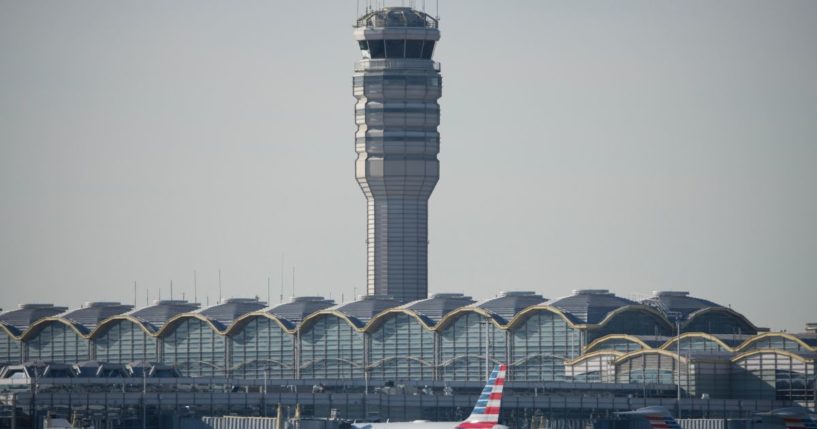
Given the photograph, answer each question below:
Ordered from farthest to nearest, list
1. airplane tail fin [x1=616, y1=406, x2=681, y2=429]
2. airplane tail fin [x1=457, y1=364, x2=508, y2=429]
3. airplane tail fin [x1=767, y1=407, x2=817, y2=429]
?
1. airplane tail fin [x1=457, y1=364, x2=508, y2=429]
2. airplane tail fin [x1=616, y1=406, x2=681, y2=429]
3. airplane tail fin [x1=767, y1=407, x2=817, y2=429]

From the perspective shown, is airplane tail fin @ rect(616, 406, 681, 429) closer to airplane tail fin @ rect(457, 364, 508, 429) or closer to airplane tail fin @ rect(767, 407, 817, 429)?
airplane tail fin @ rect(767, 407, 817, 429)

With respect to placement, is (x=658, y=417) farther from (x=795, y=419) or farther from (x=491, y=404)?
(x=491, y=404)

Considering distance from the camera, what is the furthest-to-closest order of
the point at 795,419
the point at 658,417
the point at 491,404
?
1. the point at 491,404
2. the point at 658,417
3. the point at 795,419

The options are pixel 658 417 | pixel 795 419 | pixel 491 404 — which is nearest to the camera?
pixel 795 419

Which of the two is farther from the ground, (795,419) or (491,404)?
(795,419)

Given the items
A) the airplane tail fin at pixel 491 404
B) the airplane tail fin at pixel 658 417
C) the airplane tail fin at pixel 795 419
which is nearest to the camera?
the airplane tail fin at pixel 795 419

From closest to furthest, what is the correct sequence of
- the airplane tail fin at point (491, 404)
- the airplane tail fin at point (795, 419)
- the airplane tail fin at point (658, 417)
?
the airplane tail fin at point (795, 419) → the airplane tail fin at point (658, 417) → the airplane tail fin at point (491, 404)

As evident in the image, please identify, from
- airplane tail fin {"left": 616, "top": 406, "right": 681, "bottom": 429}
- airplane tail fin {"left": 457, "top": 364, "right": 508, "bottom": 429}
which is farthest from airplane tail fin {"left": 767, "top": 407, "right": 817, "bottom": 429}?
airplane tail fin {"left": 457, "top": 364, "right": 508, "bottom": 429}

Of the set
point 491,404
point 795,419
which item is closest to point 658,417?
point 795,419

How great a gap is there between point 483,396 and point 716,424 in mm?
37525

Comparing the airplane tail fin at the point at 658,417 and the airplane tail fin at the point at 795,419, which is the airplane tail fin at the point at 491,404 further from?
the airplane tail fin at the point at 795,419

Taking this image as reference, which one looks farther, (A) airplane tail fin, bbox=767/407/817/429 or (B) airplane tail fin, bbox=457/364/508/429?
(B) airplane tail fin, bbox=457/364/508/429

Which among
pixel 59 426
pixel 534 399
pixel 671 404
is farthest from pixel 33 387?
pixel 671 404

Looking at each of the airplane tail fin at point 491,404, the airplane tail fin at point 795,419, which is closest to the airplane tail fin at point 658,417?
the airplane tail fin at point 795,419
